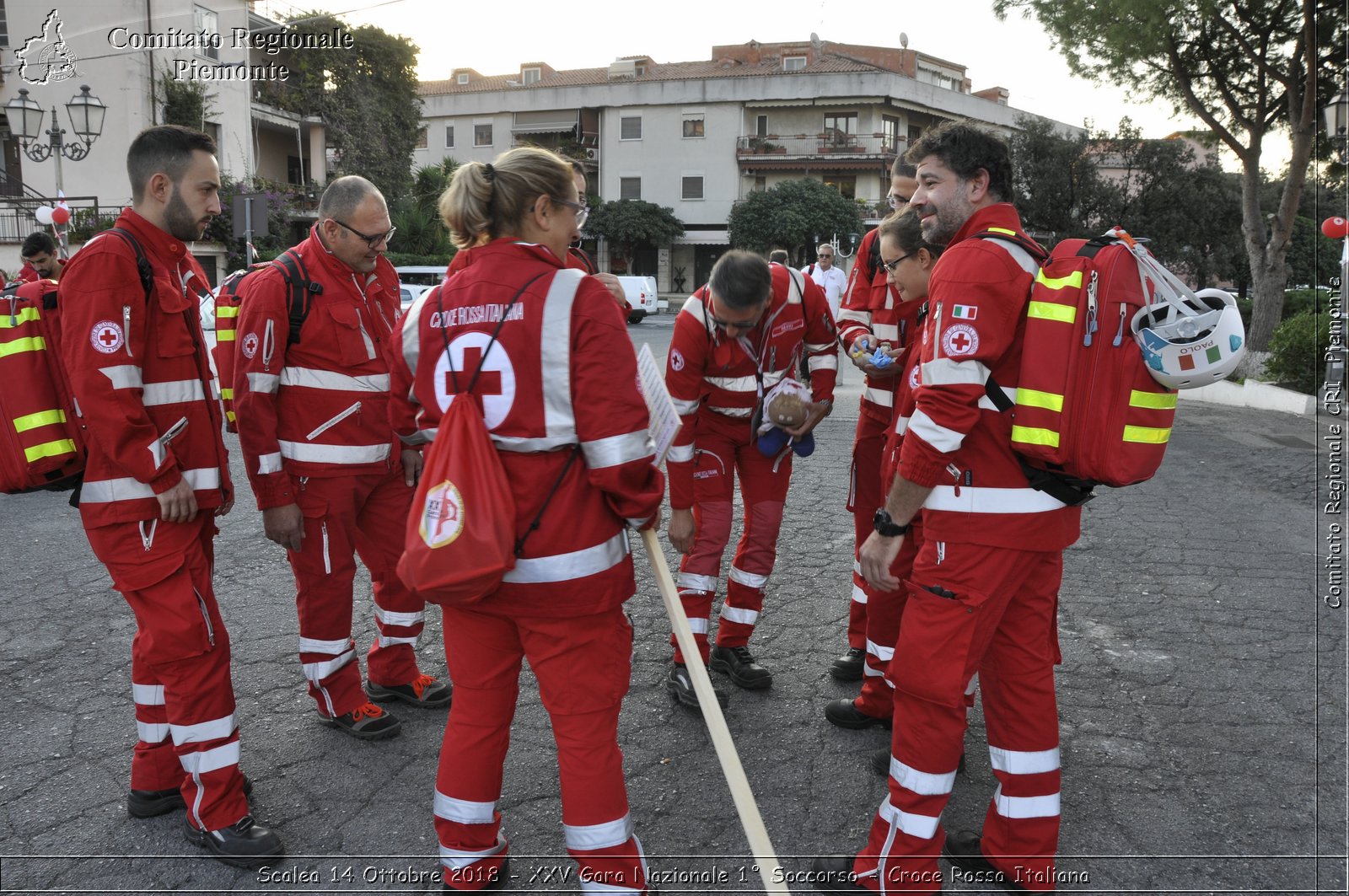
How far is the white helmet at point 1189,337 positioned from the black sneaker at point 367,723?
10.2ft

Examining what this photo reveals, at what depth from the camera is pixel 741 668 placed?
4.26 metres

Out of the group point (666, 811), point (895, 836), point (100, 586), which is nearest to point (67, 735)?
point (100, 586)

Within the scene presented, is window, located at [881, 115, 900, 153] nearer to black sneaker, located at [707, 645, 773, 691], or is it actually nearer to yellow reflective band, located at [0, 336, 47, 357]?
black sneaker, located at [707, 645, 773, 691]

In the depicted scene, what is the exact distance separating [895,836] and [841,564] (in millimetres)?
3449

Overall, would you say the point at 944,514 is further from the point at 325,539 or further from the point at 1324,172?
the point at 1324,172

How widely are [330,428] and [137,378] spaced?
844 millimetres

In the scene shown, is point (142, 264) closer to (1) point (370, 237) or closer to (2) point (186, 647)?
(1) point (370, 237)

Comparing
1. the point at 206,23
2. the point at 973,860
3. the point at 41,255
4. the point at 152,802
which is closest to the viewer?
the point at 973,860

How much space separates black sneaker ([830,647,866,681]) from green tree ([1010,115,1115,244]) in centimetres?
3019

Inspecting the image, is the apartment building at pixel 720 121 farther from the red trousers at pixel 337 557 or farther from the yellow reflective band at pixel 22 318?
the yellow reflective band at pixel 22 318

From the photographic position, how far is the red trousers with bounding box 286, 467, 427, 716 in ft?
12.2

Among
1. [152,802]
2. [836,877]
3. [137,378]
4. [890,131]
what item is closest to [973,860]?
[836,877]

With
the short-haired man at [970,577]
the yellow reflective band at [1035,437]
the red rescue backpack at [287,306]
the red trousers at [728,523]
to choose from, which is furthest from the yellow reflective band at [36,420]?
the yellow reflective band at [1035,437]

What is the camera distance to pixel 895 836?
8.96 ft
